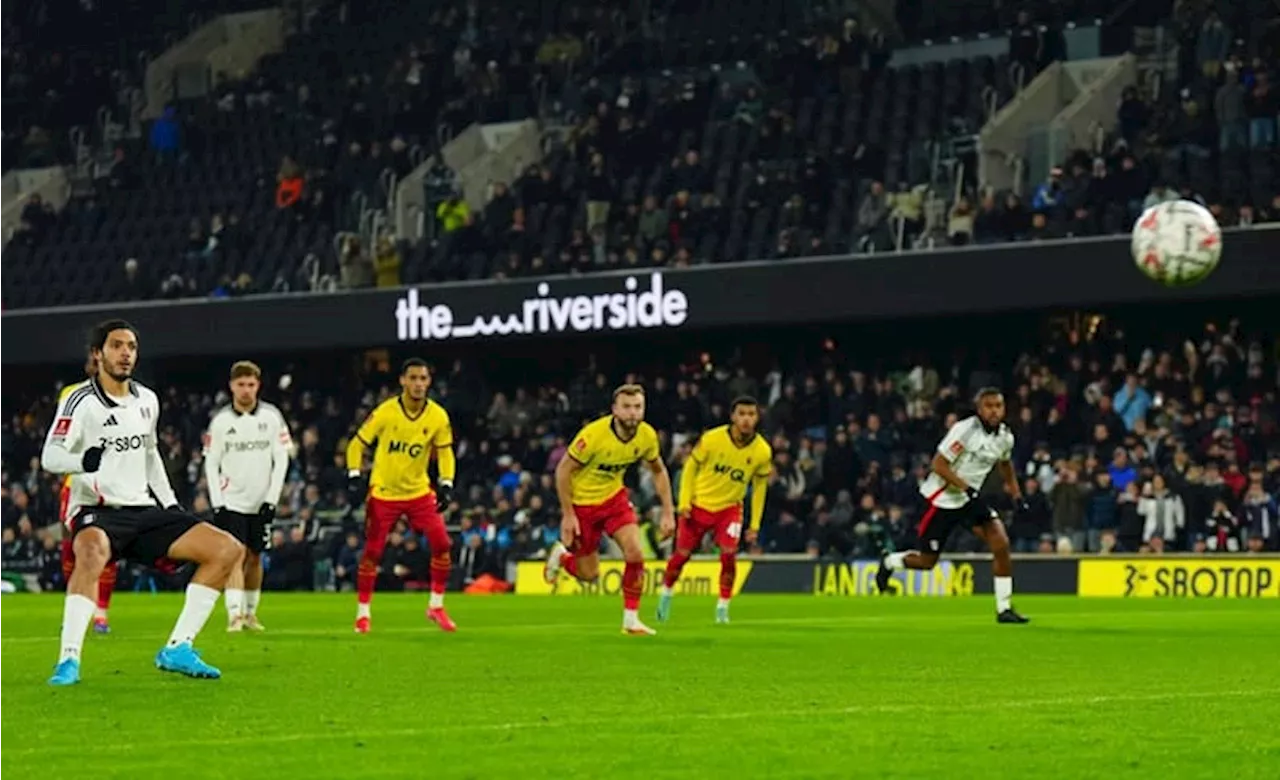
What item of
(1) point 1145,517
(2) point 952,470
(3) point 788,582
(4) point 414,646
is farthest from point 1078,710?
(3) point 788,582

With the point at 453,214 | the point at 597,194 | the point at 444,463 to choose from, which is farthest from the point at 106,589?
the point at 453,214

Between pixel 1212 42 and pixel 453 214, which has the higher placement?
pixel 1212 42

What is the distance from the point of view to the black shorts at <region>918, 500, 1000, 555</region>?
2412 cm

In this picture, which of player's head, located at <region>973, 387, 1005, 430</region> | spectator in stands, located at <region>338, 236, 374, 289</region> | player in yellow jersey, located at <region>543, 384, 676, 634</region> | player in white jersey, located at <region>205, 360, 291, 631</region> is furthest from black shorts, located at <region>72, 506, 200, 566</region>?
spectator in stands, located at <region>338, 236, 374, 289</region>

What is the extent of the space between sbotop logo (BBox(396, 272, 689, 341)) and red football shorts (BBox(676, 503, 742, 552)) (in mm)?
16589

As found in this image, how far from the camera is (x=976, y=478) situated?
79.7ft

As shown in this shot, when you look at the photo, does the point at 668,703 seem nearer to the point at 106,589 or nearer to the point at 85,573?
the point at 85,573

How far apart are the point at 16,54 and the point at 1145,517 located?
33.4 m

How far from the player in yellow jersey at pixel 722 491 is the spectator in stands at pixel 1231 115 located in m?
14.8

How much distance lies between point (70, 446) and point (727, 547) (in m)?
11.7

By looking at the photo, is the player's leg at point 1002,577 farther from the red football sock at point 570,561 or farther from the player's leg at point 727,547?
the red football sock at point 570,561

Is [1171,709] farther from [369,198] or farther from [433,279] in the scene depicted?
[369,198]

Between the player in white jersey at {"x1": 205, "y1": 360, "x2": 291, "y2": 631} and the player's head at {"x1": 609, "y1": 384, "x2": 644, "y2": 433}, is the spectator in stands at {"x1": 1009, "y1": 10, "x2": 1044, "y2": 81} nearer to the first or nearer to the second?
the player in white jersey at {"x1": 205, "y1": 360, "x2": 291, "y2": 631}

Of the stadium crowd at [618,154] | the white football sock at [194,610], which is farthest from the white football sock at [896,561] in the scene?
the white football sock at [194,610]
